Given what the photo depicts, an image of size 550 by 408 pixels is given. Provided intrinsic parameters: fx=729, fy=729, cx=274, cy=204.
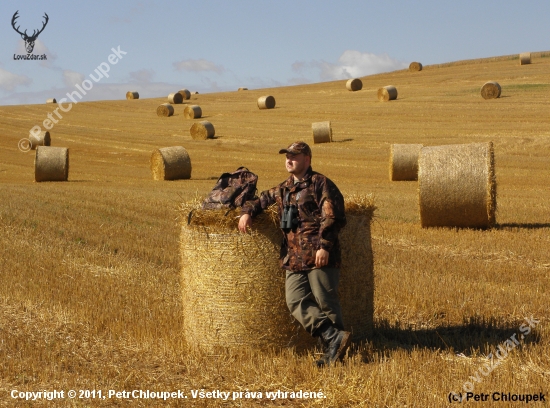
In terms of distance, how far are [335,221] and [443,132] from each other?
2696cm


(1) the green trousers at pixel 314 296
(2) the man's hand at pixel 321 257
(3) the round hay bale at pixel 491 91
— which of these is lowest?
(1) the green trousers at pixel 314 296

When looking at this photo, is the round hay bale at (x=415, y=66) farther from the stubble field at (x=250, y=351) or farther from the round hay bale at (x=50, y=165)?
the round hay bale at (x=50, y=165)

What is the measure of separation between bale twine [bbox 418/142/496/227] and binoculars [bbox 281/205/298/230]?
26.1 feet

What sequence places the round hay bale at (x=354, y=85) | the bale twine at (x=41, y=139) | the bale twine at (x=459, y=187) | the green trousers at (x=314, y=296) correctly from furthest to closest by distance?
the round hay bale at (x=354, y=85)
the bale twine at (x=41, y=139)
the bale twine at (x=459, y=187)
the green trousers at (x=314, y=296)

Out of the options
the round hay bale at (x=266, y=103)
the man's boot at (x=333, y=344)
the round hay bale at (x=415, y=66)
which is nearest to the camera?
the man's boot at (x=333, y=344)

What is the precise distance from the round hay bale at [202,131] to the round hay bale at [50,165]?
1317 cm

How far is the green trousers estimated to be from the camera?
5.97 m

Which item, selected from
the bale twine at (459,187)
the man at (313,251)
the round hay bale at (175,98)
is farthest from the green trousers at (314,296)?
the round hay bale at (175,98)

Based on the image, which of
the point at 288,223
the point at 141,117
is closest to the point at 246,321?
the point at 288,223

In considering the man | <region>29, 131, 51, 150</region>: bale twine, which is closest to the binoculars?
the man

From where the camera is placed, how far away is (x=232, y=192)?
6391 millimetres

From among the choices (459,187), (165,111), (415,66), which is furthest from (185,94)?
(459,187)

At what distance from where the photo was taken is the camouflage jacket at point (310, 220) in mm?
5934

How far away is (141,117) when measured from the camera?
47875 mm
